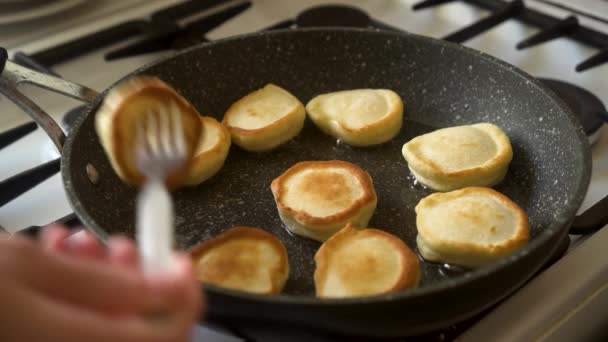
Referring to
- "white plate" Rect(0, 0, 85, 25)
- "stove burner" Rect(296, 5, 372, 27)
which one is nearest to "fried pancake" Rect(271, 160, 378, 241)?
"stove burner" Rect(296, 5, 372, 27)

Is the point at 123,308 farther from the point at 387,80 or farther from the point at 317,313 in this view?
the point at 387,80

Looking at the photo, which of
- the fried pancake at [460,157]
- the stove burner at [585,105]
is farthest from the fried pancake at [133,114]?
the stove burner at [585,105]

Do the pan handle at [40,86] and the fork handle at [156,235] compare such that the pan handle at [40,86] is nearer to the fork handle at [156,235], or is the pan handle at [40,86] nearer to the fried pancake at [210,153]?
the fried pancake at [210,153]

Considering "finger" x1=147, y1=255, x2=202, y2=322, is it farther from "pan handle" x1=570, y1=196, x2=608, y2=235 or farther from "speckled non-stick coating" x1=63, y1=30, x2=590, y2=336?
"pan handle" x1=570, y1=196, x2=608, y2=235

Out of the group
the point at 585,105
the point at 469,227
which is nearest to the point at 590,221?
the point at 469,227

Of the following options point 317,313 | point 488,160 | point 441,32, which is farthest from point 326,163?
point 441,32
